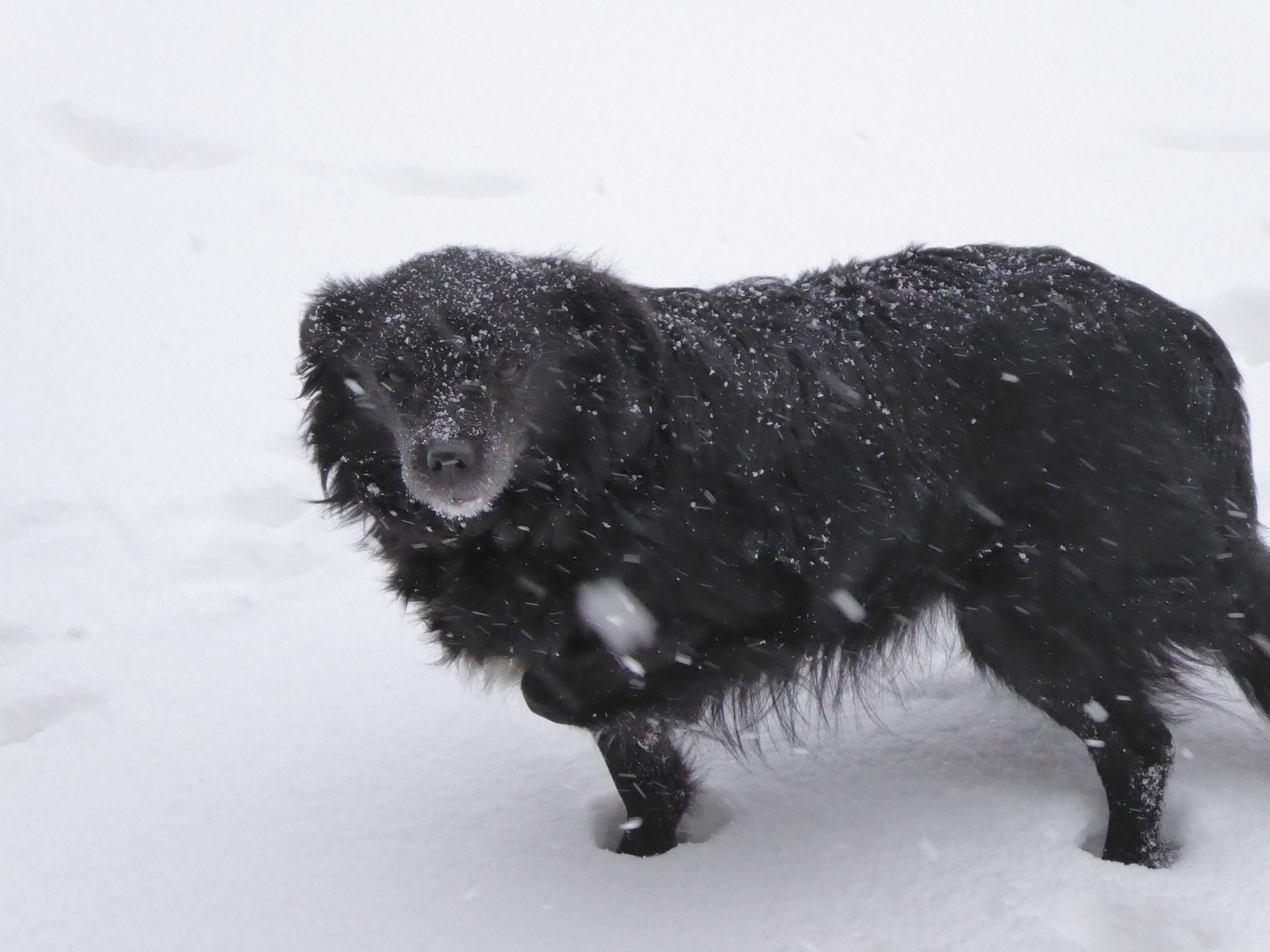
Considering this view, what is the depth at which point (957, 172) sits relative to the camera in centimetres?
633

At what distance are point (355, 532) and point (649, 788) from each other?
6.07 feet

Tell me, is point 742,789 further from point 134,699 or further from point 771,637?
point 134,699

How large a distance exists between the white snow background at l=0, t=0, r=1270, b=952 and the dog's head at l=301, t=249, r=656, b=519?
3.22ft

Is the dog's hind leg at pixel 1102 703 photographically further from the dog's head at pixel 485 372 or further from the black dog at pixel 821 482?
the dog's head at pixel 485 372

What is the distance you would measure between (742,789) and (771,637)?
59cm

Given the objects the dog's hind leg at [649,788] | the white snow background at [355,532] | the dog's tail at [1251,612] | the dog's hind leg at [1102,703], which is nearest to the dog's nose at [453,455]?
the dog's hind leg at [649,788]

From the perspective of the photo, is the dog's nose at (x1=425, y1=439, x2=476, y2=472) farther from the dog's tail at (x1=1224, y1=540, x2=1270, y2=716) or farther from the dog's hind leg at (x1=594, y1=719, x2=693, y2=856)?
the dog's tail at (x1=1224, y1=540, x2=1270, y2=716)

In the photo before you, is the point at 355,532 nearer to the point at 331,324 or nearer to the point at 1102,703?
the point at 331,324

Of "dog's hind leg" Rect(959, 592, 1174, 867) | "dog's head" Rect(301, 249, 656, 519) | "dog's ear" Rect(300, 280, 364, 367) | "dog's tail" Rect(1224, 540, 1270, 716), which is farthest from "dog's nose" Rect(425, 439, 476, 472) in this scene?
"dog's tail" Rect(1224, 540, 1270, 716)

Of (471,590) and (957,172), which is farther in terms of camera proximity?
(957,172)

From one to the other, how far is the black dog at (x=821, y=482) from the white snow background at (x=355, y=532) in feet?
1.36

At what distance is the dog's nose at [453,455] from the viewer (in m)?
2.45

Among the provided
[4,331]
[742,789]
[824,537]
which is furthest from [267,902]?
[4,331]

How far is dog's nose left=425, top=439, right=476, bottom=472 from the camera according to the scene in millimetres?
2453
